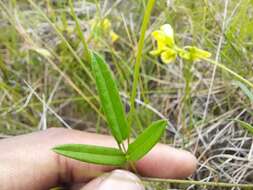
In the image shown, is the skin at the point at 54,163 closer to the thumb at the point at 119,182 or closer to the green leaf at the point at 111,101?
the thumb at the point at 119,182

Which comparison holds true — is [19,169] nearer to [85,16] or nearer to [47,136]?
[47,136]

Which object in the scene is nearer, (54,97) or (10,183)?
(10,183)

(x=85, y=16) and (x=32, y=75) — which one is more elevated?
(x=85, y=16)

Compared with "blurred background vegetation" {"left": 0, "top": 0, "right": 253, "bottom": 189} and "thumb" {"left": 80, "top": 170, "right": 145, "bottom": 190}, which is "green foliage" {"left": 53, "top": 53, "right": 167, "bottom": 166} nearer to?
"thumb" {"left": 80, "top": 170, "right": 145, "bottom": 190}

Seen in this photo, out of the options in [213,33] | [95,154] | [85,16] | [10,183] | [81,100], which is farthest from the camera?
[85,16]

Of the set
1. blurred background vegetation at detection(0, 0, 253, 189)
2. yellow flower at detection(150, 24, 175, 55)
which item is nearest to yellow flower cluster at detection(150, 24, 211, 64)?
yellow flower at detection(150, 24, 175, 55)

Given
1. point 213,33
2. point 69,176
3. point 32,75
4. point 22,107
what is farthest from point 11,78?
point 213,33

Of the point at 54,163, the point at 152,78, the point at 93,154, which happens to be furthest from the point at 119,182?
the point at 152,78
